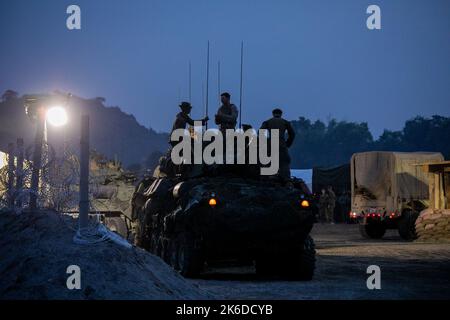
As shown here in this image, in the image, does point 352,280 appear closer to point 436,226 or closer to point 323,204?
point 436,226

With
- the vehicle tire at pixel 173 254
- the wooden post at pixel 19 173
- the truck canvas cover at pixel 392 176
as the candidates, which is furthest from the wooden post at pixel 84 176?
the truck canvas cover at pixel 392 176

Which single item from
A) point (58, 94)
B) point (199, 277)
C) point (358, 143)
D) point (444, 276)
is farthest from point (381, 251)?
point (358, 143)

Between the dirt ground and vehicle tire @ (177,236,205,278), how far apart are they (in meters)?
0.22

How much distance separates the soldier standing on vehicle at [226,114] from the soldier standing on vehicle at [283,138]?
64cm

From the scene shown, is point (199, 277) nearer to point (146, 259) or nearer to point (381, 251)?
point (146, 259)

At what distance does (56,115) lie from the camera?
11.6m

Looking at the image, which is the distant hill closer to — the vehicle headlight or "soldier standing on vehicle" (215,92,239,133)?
"soldier standing on vehicle" (215,92,239,133)

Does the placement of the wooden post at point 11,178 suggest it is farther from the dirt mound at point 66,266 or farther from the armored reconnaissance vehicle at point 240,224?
the armored reconnaissance vehicle at point 240,224

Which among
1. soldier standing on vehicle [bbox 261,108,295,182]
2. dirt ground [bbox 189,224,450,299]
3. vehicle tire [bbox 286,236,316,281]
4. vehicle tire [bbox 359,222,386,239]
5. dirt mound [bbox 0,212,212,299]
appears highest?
soldier standing on vehicle [bbox 261,108,295,182]

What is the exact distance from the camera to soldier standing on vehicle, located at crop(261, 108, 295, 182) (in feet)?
45.0

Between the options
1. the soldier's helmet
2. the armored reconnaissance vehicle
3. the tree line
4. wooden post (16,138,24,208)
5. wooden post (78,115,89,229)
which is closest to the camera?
wooden post (78,115,89,229)

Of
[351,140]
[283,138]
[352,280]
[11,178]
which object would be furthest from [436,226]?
[351,140]

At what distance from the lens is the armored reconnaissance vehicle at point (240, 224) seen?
12.0 m

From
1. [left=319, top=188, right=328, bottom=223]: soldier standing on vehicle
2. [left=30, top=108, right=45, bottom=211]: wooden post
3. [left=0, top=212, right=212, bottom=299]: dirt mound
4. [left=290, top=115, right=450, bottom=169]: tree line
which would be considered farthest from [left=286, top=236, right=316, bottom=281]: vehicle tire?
[left=290, top=115, right=450, bottom=169]: tree line
